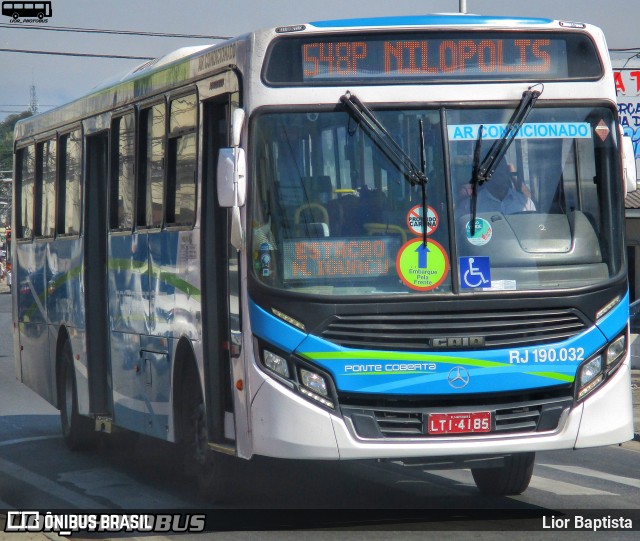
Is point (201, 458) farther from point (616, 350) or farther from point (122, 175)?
point (616, 350)

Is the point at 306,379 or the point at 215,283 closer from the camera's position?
the point at 306,379

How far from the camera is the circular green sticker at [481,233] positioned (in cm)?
840

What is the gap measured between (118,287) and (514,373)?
4560 mm

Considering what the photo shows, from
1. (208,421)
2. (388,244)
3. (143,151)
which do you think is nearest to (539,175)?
(388,244)

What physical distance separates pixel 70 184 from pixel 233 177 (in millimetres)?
5497

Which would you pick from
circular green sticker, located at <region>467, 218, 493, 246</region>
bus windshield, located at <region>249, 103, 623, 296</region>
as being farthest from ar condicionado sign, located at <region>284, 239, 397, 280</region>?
circular green sticker, located at <region>467, 218, 493, 246</region>

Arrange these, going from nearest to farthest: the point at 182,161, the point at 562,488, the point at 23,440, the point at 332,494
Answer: the point at 182,161 < the point at 332,494 < the point at 562,488 < the point at 23,440

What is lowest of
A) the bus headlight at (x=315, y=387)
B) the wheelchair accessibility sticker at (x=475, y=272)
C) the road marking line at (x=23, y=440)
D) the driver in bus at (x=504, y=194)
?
the road marking line at (x=23, y=440)

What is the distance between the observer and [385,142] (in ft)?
27.5

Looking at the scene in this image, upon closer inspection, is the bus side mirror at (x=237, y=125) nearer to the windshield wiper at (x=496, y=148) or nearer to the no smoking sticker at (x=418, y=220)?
the no smoking sticker at (x=418, y=220)

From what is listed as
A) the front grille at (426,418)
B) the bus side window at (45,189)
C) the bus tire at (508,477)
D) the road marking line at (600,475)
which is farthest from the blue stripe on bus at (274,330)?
the bus side window at (45,189)

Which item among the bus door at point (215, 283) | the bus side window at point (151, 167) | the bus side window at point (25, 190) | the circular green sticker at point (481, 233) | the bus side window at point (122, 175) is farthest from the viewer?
the bus side window at point (25, 190)

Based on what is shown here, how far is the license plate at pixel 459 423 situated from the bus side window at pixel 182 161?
250cm

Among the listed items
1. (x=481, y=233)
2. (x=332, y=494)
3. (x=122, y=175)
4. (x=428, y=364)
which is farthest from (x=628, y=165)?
(x=122, y=175)
